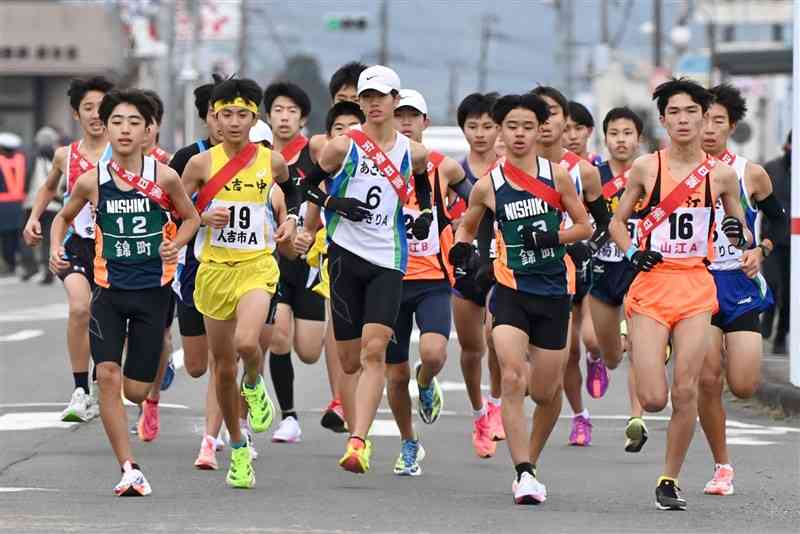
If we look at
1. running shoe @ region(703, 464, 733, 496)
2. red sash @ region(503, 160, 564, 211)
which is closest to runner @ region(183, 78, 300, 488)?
red sash @ region(503, 160, 564, 211)

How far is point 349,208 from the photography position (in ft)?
37.0

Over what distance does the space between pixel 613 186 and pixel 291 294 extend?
7.19 feet

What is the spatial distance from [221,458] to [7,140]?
18.9 metres

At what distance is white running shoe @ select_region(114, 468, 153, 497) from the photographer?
10.6 m

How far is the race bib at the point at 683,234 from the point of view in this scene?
35.3 ft

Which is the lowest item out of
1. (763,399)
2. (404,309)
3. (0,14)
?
(763,399)

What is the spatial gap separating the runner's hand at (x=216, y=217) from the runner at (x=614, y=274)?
109 inches

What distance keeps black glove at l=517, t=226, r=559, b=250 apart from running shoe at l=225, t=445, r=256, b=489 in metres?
1.84

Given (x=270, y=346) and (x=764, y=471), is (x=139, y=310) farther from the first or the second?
(x=764, y=471)

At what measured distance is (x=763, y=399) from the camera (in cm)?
1628

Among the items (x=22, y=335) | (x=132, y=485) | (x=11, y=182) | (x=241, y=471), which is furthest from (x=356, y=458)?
(x=11, y=182)

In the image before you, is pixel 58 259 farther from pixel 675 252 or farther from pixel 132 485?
pixel 675 252

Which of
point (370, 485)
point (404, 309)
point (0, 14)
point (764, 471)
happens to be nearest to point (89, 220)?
point (404, 309)

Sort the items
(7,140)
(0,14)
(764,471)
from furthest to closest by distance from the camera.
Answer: (0,14), (7,140), (764,471)
